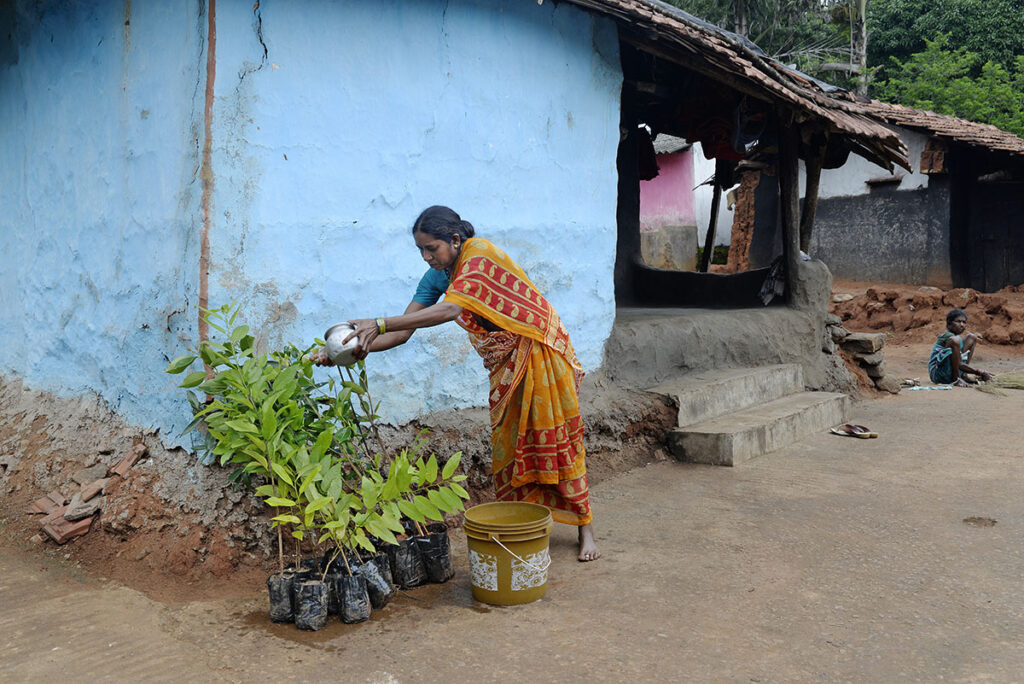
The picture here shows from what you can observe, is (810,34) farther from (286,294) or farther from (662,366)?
(286,294)

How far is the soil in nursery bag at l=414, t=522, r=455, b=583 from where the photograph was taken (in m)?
3.48

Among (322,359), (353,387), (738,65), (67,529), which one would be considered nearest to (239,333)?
(322,359)

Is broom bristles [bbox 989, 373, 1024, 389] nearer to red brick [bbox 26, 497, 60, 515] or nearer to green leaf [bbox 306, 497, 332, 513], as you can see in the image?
green leaf [bbox 306, 497, 332, 513]

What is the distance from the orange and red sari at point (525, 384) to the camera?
345 cm

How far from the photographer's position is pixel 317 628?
3016 millimetres

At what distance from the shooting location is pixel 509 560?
10.6 feet

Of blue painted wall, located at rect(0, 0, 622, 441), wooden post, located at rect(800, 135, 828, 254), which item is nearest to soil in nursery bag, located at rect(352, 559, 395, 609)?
blue painted wall, located at rect(0, 0, 622, 441)

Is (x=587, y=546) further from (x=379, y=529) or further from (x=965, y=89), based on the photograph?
(x=965, y=89)

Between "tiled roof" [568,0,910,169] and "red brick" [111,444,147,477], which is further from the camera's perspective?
"tiled roof" [568,0,910,169]

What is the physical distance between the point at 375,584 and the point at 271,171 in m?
1.91

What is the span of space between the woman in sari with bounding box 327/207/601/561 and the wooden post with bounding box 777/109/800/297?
4.68 m

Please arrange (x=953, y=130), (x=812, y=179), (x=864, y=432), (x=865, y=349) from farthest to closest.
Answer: (x=953, y=130)
(x=865, y=349)
(x=812, y=179)
(x=864, y=432)

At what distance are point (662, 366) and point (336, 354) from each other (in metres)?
3.46

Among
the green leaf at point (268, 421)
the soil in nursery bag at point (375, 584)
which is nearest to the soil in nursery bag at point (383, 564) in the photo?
the soil in nursery bag at point (375, 584)
